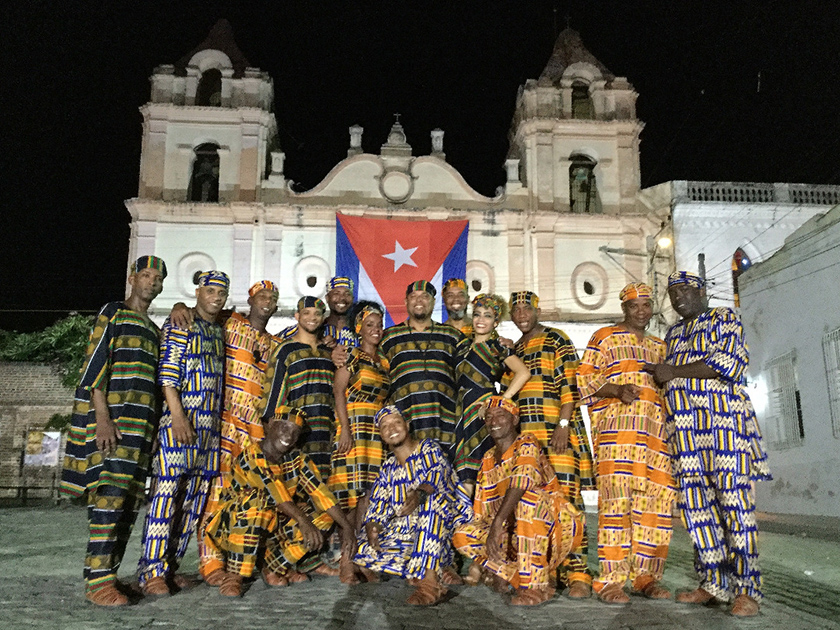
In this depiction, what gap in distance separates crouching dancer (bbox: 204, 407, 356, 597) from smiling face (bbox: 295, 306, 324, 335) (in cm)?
57

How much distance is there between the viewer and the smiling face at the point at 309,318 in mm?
4812

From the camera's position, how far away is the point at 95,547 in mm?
3916

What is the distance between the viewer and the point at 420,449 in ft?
14.2

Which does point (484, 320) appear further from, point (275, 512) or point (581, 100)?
point (581, 100)

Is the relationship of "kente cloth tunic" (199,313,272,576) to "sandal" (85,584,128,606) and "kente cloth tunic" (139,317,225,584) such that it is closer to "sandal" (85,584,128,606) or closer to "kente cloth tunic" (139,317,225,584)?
"kente cloth tunic" (139,317,225,584)

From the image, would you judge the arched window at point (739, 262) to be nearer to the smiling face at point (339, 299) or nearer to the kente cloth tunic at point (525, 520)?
the smiling face at point (339, 299)

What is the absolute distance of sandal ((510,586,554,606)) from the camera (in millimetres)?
3814

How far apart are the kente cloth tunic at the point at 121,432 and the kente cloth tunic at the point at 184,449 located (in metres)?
0.10

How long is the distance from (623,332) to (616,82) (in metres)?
18.6

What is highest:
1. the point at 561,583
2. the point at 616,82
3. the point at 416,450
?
the point at 616,82

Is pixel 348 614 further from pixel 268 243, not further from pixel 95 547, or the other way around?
pixel 268 243

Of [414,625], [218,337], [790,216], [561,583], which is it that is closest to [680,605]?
[561,583]

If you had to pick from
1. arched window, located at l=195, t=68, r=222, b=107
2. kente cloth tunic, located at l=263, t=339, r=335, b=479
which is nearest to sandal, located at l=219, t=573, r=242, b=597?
kente cloth tunic, located at l=263, t=339, r=335, b=479

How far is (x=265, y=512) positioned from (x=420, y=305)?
5.40 ft
